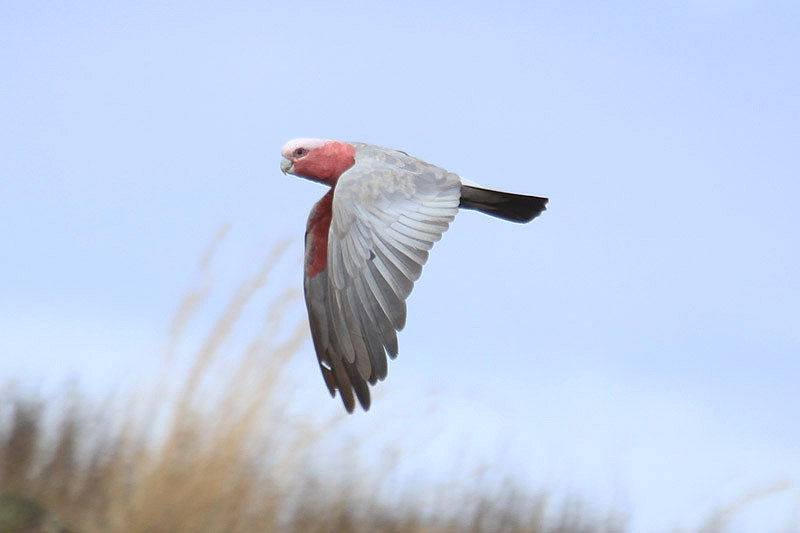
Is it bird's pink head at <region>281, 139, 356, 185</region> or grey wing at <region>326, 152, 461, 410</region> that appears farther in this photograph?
bird's pink head at <region>281, 139, 356, 185</region>

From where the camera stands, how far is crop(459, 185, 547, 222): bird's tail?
393cm

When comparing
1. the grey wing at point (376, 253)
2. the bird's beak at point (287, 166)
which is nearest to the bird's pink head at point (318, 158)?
the bird's beak at point (287, 166)

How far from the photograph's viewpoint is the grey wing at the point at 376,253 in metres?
3.18

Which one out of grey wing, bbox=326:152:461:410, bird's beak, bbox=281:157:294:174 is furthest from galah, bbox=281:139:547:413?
bird's beak, bbox=281:157:294:174

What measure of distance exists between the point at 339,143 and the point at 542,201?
76 cm

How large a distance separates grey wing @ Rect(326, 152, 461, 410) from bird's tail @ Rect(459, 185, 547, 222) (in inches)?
17.2

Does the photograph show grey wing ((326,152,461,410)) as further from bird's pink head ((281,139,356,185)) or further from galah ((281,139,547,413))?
bird's pink head ((281,139,356,185))

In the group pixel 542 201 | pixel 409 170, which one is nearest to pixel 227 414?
pixel 409 170

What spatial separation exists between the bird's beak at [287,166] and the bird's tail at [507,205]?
0.64 metres

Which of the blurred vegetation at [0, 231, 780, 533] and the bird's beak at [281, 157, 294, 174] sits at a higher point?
the bird's beak at [281, 157, 294, 174]

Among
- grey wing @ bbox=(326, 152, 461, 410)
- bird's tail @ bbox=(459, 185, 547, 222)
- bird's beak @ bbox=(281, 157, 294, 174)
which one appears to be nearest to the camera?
grey wing @ bbox=(326, 152, 461, 410)

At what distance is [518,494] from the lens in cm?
459

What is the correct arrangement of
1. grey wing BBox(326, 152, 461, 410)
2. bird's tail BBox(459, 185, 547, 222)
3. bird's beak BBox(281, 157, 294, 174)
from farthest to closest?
bird's beak BBox(281, 157, 294, 174) → bird's tail BBox(459, 185, 547, 222) → grey wing BBox(326, 152, 461, 410)

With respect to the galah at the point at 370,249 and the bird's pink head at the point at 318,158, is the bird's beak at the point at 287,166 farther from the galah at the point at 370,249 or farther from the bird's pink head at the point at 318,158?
the galah at the point at 370,249
